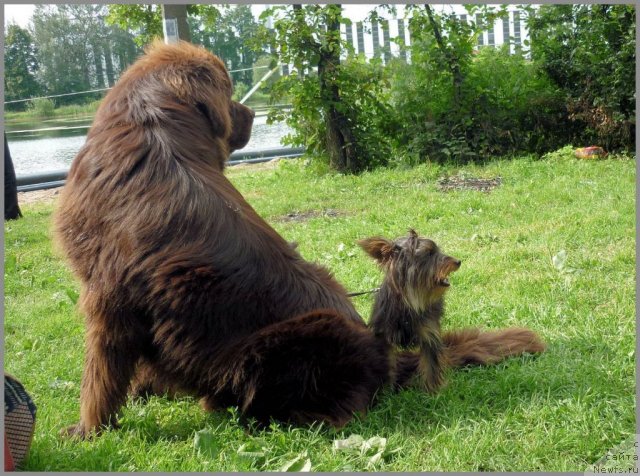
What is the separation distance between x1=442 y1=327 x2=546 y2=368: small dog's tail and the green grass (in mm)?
85

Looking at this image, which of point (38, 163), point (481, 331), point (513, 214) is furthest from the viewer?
point (38, 163)

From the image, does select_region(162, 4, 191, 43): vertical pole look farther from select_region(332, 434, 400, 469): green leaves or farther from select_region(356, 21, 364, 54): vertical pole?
select_region(332, 434, 400, 469): green leaves

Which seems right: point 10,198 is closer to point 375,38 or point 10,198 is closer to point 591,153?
point 375,38

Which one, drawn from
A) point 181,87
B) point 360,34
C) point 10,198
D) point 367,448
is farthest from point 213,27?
point 367,448

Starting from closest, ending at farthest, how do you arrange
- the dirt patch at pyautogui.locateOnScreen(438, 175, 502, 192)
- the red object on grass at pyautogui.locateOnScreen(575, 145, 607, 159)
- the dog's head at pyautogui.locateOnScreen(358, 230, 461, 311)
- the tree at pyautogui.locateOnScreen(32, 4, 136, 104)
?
1. the dog's head at pyautogui.locateOnScreen(358, 230, 461, 311)
2. the dirt patch at pyautogui.locateOnScreen(438, 175, 502, 192)
3. the tree at pyautogui.locateOnScreen(32, 4, 136, 104)
4. the red object on grass at pyautogui.locateOnScreen(575, 145, 607, 159)

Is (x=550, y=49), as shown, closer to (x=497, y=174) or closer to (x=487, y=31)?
(x=487, y=31)

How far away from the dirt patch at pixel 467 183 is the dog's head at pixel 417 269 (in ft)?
19.4

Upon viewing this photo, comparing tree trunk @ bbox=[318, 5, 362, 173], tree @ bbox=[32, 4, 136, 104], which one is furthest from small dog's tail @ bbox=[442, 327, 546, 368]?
tree trunk @ bbox=[318, 5, 362, 173]

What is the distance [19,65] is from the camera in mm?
11008

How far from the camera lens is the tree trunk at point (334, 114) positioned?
39.7 ft

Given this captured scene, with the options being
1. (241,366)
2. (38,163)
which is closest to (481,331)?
(241,366)

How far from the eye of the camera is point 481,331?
15.5 feet

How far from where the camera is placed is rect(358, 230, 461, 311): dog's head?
396cm

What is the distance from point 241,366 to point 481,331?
185 centimetres
